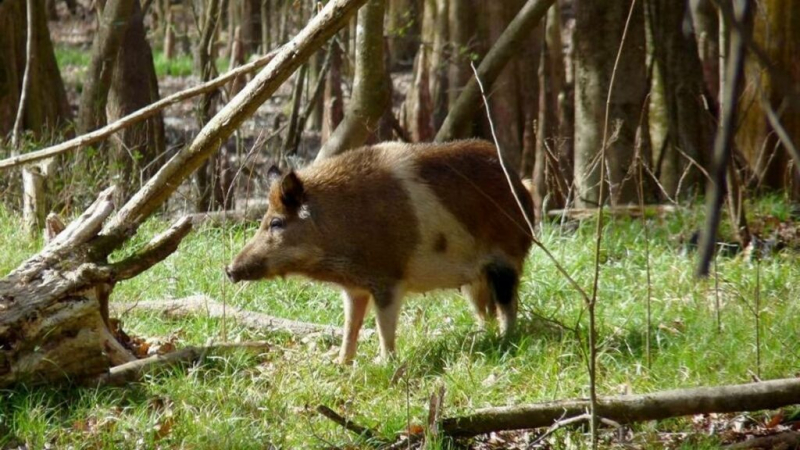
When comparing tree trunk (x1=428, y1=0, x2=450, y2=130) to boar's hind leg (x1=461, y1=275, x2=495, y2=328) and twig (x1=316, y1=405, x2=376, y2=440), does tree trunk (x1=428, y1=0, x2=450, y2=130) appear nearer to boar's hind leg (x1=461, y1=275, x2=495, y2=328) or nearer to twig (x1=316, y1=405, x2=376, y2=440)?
boar's hind leg (x1=461, y1=275, x2=495, y2=328)

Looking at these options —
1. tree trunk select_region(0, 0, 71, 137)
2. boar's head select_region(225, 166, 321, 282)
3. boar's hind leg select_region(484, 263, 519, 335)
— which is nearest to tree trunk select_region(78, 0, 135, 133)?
tree trunk select_region(0, 0, 71, 137)

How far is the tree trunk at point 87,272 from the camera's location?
234 inches

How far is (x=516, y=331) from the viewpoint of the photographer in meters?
7.10

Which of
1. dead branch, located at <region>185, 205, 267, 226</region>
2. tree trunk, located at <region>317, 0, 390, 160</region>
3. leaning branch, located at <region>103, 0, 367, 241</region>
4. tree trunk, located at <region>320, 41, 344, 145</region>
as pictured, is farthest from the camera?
tree trunk, located at <region>320, 41, 344, 145</region>

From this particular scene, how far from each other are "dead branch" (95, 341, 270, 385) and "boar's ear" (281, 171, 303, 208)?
1.00 meters

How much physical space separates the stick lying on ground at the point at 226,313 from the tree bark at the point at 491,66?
3701 mm

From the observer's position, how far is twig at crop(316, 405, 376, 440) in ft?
16.6

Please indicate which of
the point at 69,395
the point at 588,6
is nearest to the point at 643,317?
the point at 69,395

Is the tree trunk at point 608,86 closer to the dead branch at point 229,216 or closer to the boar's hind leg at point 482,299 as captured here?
the dead branch at point 229,216

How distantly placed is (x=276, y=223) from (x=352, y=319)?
2.78 ft

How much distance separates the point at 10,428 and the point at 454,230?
10.0ft

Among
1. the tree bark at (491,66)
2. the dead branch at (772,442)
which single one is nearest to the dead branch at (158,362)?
the dead branch at (772,442)

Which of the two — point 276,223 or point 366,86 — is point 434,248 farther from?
point 366,86

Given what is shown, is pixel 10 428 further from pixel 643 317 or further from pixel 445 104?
pixel 445 104
